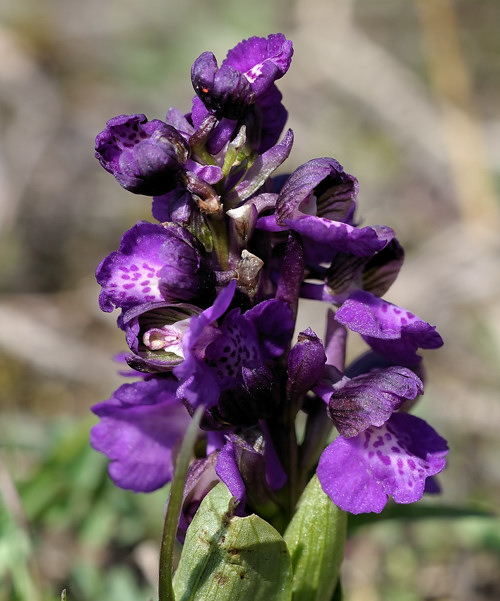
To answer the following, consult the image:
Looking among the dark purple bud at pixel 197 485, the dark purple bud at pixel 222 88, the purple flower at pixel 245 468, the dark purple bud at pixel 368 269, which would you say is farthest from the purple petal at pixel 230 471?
the dark purple bud at pixel 222 88

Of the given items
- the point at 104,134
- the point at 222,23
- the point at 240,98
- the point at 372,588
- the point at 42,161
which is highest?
the point at 222,23

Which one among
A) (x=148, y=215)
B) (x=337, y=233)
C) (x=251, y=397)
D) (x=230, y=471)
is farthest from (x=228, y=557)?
(x=148, y=215)

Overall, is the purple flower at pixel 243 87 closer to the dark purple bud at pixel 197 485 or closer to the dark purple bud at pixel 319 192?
the dark purple bud at pixel 319 192

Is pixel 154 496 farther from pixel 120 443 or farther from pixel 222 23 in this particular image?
pixel 222 23

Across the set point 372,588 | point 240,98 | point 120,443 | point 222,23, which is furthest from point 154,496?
point 222,23

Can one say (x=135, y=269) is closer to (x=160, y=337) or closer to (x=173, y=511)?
(x=160, y=337)

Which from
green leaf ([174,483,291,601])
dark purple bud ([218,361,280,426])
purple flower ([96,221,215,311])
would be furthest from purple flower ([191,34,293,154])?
green leaf ([174,483,291,601])
